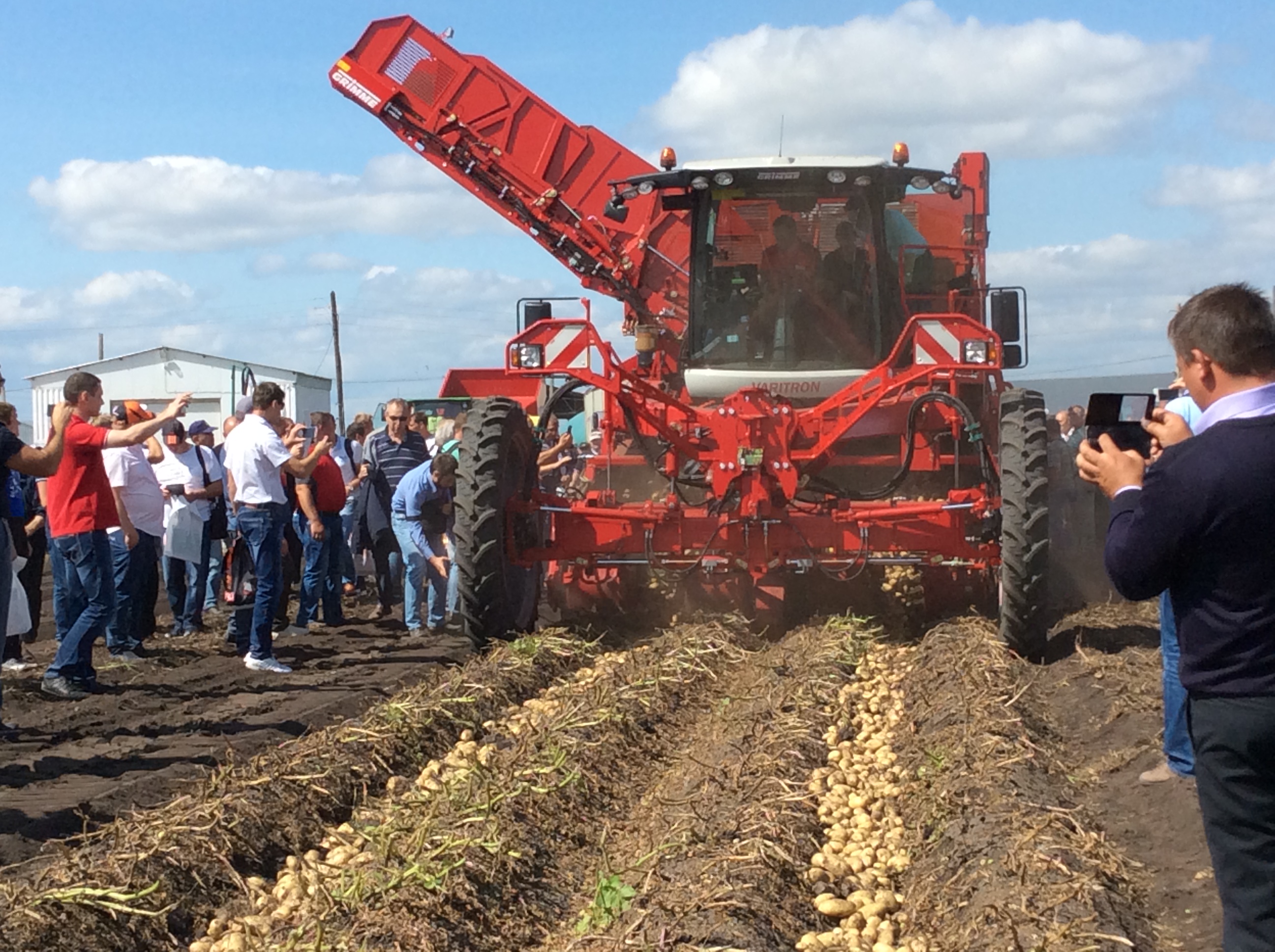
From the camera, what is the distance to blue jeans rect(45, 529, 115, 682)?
8.90 meters

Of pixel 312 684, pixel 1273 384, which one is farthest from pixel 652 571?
pixel 1273 384

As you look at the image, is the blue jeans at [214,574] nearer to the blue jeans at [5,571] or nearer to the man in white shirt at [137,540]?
the man in white shirt at [137,540]

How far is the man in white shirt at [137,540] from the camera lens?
34.1 ft

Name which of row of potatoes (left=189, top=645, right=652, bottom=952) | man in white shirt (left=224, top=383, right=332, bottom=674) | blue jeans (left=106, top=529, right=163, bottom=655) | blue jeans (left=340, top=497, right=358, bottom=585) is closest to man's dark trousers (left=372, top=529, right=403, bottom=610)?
blue jeans (left=340, top=497, right=358, bottom=585)

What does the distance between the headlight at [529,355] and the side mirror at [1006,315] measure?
3080mm

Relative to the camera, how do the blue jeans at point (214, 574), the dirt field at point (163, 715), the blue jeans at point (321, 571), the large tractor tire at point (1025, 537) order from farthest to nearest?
the blue jeans at point (214, 574) → the blue jeans at point (321, 571) → the large tractor tire at point (1025, 537) → the dirt field at point (163, 715)

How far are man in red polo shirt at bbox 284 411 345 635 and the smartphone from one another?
8177mm

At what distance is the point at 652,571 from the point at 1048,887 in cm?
580

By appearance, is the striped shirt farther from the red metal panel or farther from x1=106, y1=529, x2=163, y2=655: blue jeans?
x1=106, y1=529, x2=163, y2=655: blue jeans

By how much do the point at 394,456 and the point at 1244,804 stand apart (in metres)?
10.4

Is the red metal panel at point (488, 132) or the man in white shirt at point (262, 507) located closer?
the man in white shirt at point (262, 507)

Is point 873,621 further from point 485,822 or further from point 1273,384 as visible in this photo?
point 1273,384

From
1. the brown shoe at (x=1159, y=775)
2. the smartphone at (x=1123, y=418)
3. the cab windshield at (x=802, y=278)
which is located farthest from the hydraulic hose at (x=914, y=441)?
the smartphone at (x=1123, y=418)

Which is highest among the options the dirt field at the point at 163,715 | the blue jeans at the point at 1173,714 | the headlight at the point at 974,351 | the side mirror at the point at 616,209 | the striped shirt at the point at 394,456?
the side mirror at the point at 616,209
